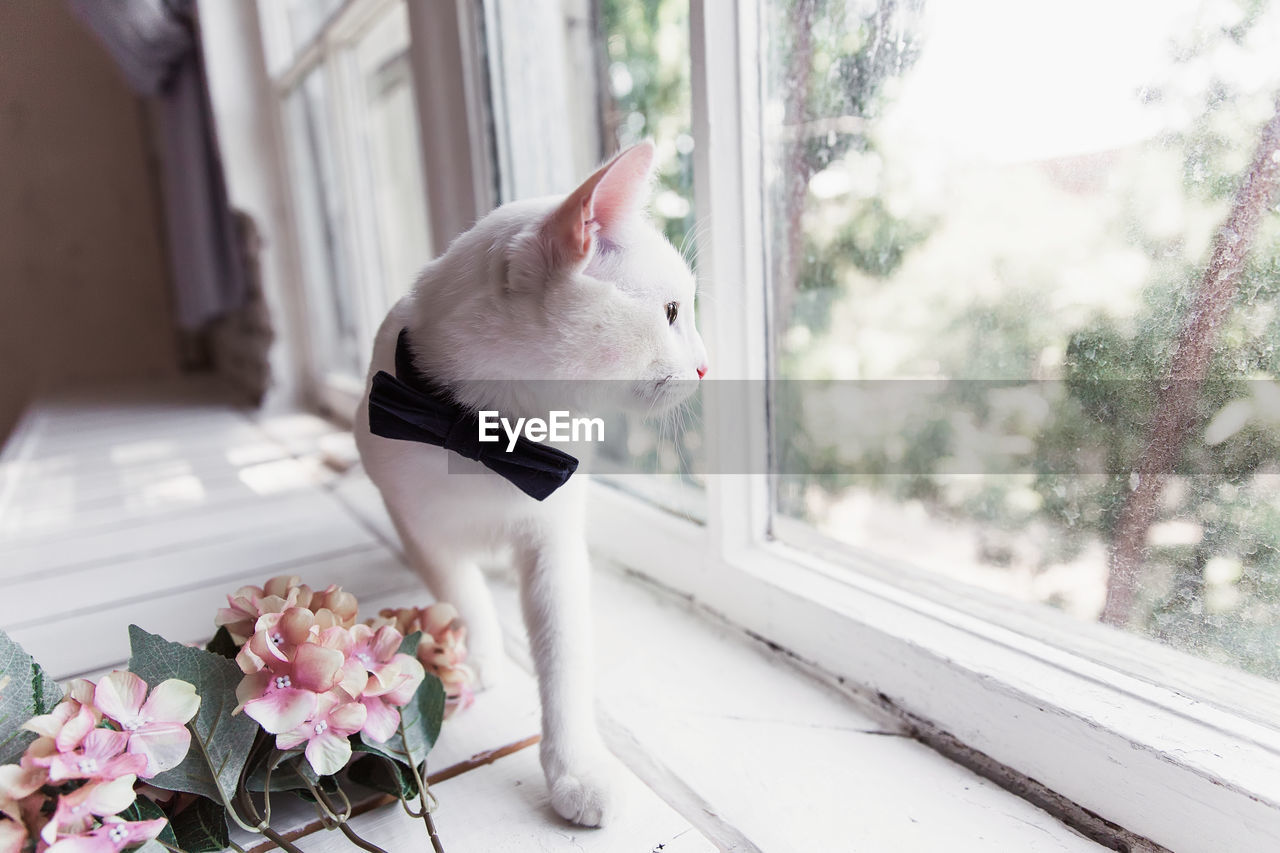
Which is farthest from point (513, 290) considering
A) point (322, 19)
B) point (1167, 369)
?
point (322, 19)

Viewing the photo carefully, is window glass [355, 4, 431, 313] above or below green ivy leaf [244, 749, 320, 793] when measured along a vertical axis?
above

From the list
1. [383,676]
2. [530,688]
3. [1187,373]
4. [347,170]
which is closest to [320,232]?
[347,170]

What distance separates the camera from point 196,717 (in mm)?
369

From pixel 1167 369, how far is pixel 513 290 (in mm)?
385

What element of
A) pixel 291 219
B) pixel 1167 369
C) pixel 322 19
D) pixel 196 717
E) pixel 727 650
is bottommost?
pixel 727 650

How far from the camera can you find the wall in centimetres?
216

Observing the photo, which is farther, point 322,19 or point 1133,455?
point 322,19

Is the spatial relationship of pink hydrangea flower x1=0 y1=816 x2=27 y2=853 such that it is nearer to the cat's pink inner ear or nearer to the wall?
the cat's pink inner ear

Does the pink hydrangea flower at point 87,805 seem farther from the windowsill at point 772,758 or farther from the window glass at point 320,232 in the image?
the window glass at point 320,232

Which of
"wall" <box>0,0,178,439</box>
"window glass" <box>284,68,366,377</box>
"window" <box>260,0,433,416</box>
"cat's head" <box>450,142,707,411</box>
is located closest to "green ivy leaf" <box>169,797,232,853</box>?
"cat's head" <box>450,142,707,411</box>

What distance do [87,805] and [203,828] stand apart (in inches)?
3.9

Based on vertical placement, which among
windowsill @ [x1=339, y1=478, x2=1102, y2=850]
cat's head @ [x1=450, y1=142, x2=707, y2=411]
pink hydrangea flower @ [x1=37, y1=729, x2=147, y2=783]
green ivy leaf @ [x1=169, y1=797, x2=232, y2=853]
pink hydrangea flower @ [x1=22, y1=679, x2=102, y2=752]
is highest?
cat's head @ [x1=450, y1=142, x2=707, y2=411]

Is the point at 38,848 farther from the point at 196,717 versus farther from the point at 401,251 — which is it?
the point at 401,251

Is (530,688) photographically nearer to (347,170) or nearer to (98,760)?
(98,760)
